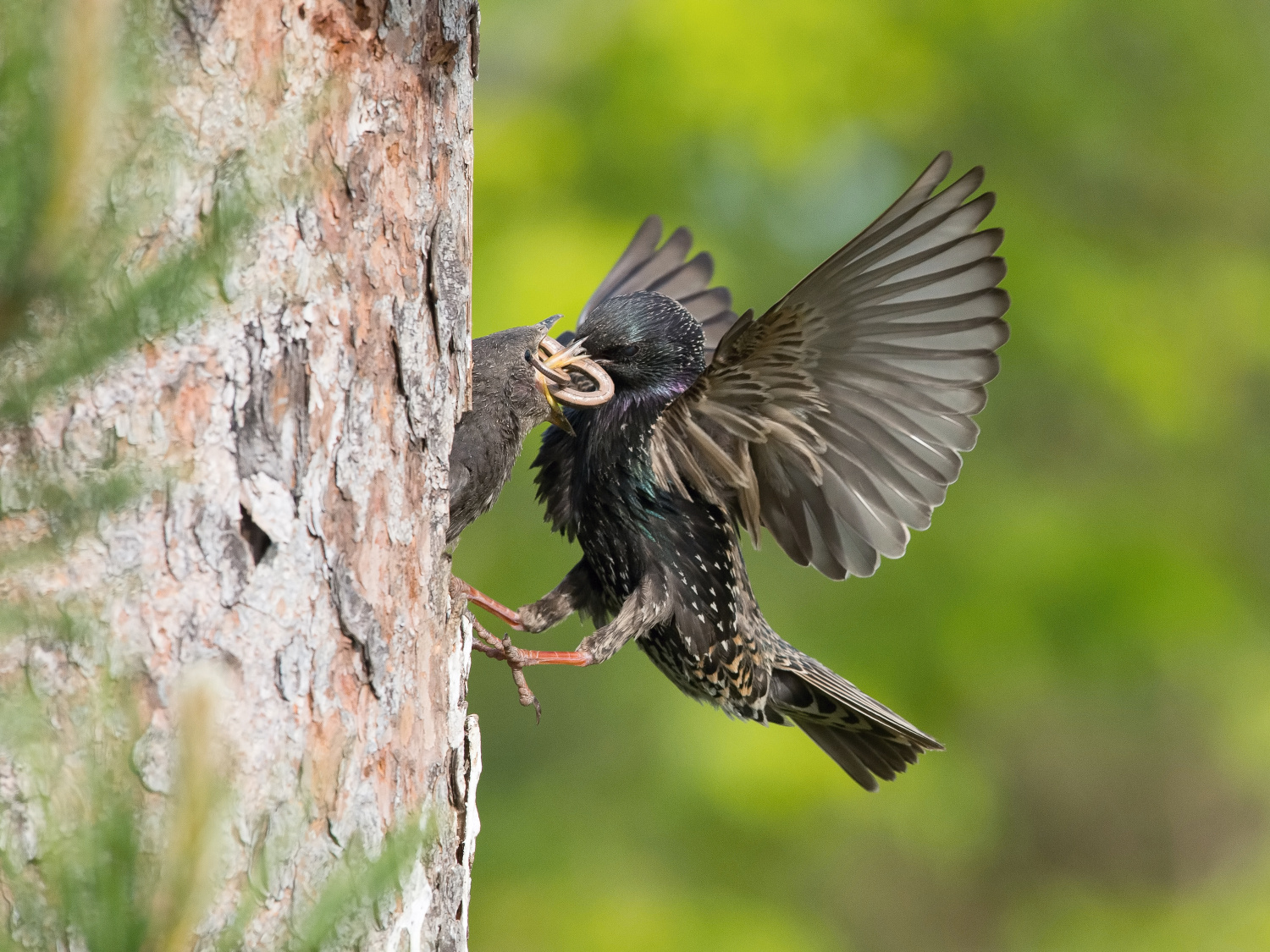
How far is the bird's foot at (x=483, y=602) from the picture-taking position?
6.76 feet

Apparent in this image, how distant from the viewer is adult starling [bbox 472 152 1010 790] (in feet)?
8.45

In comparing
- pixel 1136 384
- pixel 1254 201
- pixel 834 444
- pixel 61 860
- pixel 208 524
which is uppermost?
pixel 1254 201

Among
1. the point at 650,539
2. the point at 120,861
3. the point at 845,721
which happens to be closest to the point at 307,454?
the point at 120,861

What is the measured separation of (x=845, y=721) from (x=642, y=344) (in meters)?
1.31

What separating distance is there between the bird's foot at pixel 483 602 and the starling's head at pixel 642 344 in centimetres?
62

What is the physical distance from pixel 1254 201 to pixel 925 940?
4544mm

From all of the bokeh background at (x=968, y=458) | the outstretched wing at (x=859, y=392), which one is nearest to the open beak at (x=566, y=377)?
the outstretched wing at (x=859, y=392)

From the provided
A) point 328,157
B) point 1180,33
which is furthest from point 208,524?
point 1180,33

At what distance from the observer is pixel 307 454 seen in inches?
63.7

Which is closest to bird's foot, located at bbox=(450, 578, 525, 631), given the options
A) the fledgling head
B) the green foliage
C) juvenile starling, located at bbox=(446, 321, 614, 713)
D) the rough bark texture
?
juvenile starling, located at bbox=(446, 321, 614, 713)

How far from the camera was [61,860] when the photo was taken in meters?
0.96

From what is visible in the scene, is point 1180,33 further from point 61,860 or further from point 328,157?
point 61,860

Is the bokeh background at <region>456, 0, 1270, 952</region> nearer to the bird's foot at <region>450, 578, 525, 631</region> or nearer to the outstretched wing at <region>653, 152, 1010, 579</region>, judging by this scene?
the outstretched wing at <region>653, 152, 1010, 579</region>

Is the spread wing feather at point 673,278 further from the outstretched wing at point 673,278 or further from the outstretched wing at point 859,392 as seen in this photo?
the outstretched wing at point 859,392
